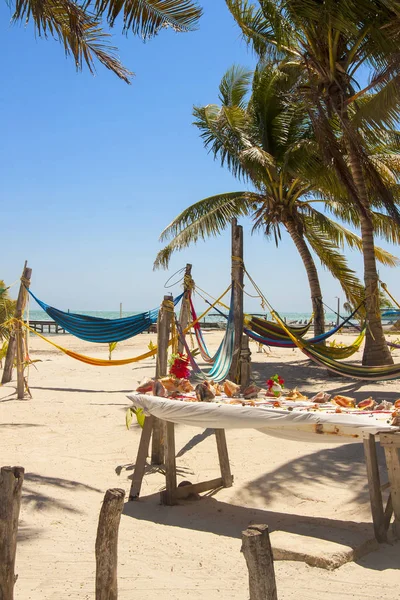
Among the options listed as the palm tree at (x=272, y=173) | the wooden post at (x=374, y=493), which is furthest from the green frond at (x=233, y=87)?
the wooden post at (x=374, y=493)

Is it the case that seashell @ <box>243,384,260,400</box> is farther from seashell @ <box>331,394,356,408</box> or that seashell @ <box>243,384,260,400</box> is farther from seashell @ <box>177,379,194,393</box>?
seashell @ <box>331,394,356,408</box>

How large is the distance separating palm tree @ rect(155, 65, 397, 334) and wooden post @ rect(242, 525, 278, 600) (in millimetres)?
8466

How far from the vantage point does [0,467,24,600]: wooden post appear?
7.71 ft

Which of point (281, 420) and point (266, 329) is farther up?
point (266, 329)

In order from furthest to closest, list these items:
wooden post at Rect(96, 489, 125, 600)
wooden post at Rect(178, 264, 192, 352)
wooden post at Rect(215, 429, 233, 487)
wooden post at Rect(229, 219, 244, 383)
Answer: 1. wooden post at Rect(178, 264, 192, 352)
2. wooden post at Rect(229, 219, 244, 383)
3. wooden post at Rect(215, 429, 233, 487)
4. wooden post at Rect(96, 489, 125, 600)

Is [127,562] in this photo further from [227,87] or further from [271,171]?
[227,87]

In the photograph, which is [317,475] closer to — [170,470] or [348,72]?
[170,470]

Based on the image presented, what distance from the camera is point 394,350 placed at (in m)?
15.0

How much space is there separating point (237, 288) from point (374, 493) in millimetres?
3098

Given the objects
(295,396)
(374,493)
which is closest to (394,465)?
(374,493)

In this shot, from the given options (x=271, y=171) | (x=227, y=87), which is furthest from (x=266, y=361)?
(x=227, y=87)

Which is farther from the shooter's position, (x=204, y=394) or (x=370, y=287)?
(x=370, y=287)

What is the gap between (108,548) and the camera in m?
2.28

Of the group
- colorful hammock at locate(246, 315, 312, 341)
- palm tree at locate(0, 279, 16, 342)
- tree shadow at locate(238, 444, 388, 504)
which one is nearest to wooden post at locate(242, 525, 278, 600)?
tree shadow at locate(238, 444, 388, 504)
